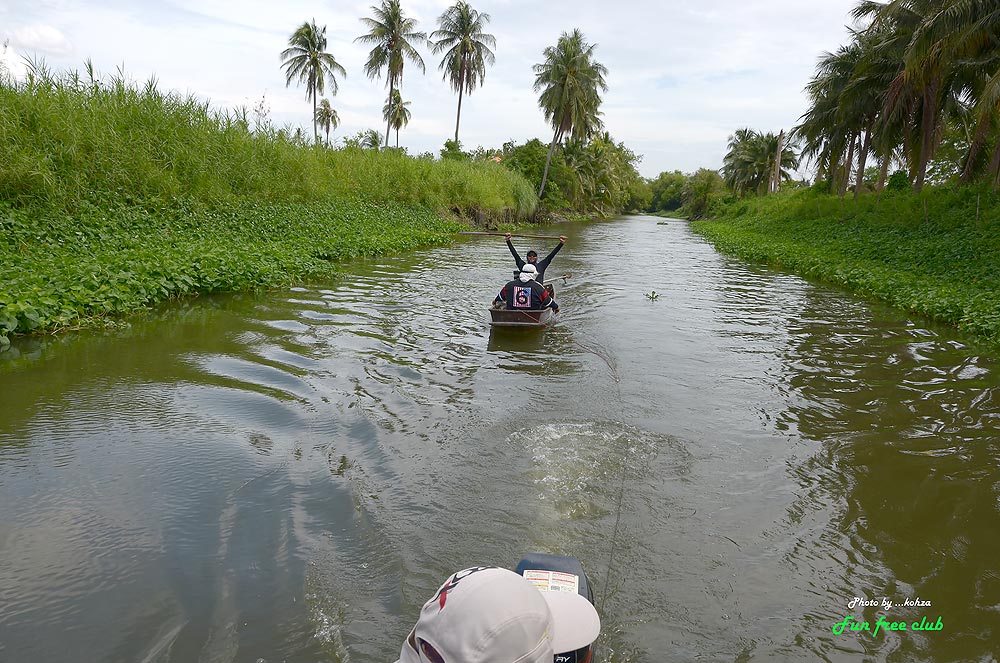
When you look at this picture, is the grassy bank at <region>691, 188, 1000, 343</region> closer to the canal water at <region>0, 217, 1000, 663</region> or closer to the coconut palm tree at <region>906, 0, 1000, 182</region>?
the coconut palm tree at <region>906, 0, 1000, 182</region>

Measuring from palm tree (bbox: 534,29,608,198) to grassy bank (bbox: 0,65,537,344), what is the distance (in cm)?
2617

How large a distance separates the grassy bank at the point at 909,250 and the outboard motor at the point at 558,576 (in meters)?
10.4

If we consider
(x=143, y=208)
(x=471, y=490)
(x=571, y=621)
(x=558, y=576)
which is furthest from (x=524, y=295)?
(x=143, y=208)

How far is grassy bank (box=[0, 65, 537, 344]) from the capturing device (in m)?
9.51

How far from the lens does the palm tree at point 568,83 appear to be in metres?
44.1

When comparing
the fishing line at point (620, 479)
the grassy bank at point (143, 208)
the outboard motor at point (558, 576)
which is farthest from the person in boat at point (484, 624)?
the grassy bank at point (143, 208)

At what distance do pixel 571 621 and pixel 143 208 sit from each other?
14420 mm

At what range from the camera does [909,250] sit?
60.2ft

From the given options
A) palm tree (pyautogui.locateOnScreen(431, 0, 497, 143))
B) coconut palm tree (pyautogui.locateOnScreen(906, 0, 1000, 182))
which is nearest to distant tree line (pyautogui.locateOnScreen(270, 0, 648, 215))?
palm tree (pyautogui.locateOnScreen(431, 0, 497, 143))

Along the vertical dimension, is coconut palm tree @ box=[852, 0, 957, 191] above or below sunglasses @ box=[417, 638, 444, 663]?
above

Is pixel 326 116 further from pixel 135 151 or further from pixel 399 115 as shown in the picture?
pixel 135 151

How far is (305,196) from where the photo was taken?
21.3 m

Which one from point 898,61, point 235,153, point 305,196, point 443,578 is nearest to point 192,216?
point 235,153

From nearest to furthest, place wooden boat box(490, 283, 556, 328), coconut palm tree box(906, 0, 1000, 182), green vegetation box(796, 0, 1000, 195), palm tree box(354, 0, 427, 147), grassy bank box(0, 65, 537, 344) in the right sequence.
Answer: grassy bank box(0, 65, 537, 344), wooden boat box(490, 283, 556, 328), coconut palm tree box(906, 0, 1000, 182), green vegetation box(796, 0, 1000, 195), palm tree box(354, 0, 427, 147)
